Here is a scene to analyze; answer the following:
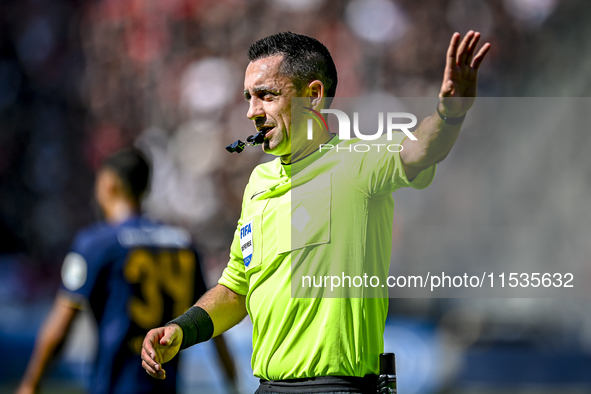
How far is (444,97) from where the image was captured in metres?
1.87

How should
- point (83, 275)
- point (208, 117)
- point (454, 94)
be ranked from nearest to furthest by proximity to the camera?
point (454, 94) → point (83, 275) → point (208, 117)

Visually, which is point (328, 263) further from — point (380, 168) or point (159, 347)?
point (159, 347)

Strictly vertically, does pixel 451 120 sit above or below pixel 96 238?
below

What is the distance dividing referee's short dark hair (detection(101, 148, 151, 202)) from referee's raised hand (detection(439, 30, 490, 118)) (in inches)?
99.7

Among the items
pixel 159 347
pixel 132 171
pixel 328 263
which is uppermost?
pixel 132 171

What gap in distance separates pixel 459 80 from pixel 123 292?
2494 millimetres

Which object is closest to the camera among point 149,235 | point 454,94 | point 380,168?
point 454,94

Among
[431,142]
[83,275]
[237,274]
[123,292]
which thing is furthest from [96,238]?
[431,142]

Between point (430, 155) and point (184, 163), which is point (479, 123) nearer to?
point (430, 155)

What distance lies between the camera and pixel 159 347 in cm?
220

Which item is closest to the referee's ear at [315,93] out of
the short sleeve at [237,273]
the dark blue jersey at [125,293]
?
the short sleeve at [237,273]

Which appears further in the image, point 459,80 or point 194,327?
point 194,327

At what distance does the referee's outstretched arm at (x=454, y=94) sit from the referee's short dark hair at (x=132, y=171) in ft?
8.05

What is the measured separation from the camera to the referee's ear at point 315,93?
234 cm
